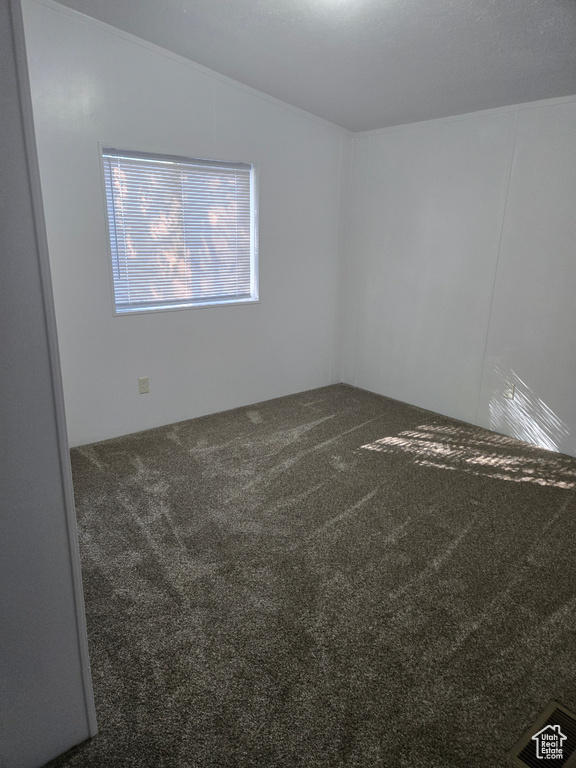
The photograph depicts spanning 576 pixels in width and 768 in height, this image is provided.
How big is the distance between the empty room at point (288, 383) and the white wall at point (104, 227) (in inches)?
0.7

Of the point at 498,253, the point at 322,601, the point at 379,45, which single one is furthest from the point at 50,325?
the point at 498,253

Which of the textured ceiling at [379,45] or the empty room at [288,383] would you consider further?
the textured ceiling at [379,45]

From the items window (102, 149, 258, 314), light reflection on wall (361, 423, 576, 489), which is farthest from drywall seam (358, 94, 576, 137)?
light reflection on wall (361, 423, 576, 489)

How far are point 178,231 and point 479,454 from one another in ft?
8.73

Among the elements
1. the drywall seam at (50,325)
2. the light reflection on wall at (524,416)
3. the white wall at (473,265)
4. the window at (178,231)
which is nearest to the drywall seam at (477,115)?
the white wall at (473,265)

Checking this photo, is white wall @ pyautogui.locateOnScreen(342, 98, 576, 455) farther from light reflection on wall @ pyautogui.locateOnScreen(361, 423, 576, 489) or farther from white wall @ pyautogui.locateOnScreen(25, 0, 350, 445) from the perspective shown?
white wall @ pyautogui.locateOnScreen(25, 0, 350, 445)

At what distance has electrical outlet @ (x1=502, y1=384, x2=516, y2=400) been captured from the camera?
3.64m

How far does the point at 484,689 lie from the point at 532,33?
2.80m

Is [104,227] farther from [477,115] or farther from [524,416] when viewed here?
[524,416]

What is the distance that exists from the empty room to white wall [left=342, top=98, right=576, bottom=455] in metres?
0.02

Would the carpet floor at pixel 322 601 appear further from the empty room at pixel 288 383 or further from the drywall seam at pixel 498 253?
the drywall seam at pixel 498 253

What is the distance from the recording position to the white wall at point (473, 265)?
3.27 meters

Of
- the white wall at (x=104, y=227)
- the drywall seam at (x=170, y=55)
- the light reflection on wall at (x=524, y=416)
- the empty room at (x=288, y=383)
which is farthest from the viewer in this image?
the light reflection on wall at (x=524, y=416)

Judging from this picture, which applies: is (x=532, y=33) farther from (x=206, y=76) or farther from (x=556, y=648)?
(x=556, y=648)
